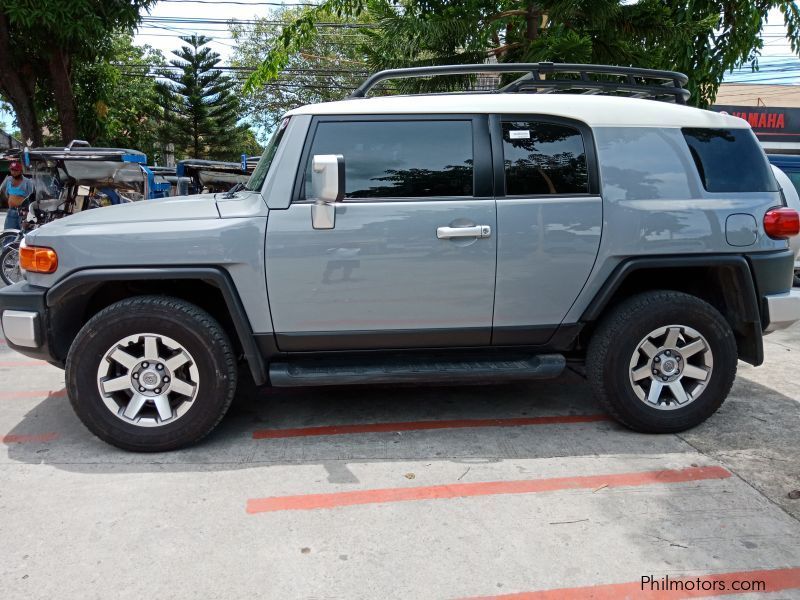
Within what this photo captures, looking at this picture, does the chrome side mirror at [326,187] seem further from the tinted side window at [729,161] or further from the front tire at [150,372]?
the tinted side window at [729,161]

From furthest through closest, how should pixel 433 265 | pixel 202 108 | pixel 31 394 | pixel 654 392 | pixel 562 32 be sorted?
pixel 202 108 → pixel 562 32 → pixel 31 394 → pixel 654 392 → pixel 433 265

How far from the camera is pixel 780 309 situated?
13.1 feet

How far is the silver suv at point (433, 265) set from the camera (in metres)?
3.61

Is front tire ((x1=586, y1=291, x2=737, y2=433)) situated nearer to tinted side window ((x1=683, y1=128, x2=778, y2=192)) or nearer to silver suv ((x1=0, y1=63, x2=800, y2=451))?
silver suv ((x1=0, y1=63, x2=800, y2=451))

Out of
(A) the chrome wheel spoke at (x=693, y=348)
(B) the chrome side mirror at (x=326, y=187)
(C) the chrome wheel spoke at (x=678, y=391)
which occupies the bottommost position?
(C) the chrome wheel spoke at (x=678, y=391)

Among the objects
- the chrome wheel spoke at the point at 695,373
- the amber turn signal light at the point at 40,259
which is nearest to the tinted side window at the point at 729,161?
the chrome wheel spoke at the point at 695,373

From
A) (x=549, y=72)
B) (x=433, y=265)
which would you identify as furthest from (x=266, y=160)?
(x=549, y=72)

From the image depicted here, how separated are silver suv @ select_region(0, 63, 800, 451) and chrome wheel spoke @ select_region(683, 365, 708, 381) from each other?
2cm

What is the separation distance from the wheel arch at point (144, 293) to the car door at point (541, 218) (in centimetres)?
148

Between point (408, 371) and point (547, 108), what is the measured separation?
1772 mm

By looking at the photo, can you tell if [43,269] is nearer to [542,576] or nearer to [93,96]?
[542,576]

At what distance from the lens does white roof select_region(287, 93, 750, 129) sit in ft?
12.4

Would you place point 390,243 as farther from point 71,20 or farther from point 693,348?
point 71,20

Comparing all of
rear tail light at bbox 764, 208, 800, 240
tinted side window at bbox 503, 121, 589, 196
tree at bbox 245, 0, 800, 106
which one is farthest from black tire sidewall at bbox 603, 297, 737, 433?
tree at bbox 245, 0, 800, 106
